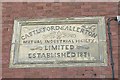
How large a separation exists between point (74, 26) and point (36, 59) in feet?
3.35

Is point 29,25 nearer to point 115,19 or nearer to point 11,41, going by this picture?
point 11,41

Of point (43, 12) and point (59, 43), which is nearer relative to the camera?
point (59, 43)

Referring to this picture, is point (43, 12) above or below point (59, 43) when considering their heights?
above

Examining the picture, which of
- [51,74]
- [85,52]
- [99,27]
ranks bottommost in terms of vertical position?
[51,74]

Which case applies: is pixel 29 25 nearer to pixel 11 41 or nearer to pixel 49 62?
pixel 11 41

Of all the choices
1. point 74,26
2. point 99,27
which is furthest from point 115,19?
point 74,26

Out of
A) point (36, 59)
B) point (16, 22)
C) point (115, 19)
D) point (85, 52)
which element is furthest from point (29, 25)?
point (115, 19)

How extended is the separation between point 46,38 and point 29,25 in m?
0.47

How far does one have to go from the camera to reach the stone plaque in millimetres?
6469

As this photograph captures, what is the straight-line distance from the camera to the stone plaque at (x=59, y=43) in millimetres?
6469

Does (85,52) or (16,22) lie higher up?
(16,22)

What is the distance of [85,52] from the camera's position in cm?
652

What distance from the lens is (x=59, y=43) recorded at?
6.66m

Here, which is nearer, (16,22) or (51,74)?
(51,74)
